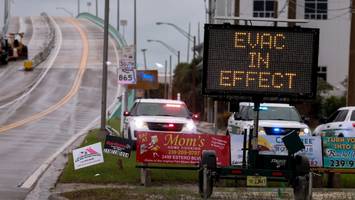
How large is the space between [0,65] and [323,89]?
2948cm

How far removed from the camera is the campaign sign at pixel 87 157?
1567cm

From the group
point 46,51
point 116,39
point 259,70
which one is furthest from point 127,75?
point 116,39

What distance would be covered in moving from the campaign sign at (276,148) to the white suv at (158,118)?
641cm

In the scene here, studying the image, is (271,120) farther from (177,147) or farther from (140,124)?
(177,147)

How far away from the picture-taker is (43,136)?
27109mm

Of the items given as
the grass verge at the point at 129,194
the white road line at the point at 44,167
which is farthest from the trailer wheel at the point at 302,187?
the white road line at the point at 44,167

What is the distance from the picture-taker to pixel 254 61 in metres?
12.0

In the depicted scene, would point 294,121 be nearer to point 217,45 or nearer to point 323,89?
point 217,45

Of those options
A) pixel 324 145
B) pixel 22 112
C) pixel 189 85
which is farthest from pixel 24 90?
pixel 324 145

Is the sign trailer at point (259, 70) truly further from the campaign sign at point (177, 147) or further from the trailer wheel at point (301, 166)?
the campaign sign at point (177, 147)

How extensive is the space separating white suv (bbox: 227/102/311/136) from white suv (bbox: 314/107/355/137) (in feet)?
2.58

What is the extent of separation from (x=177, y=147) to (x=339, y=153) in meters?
3.28

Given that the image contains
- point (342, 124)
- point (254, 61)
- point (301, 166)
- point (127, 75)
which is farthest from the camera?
point (127, 75)

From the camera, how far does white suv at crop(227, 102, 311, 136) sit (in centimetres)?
2148
